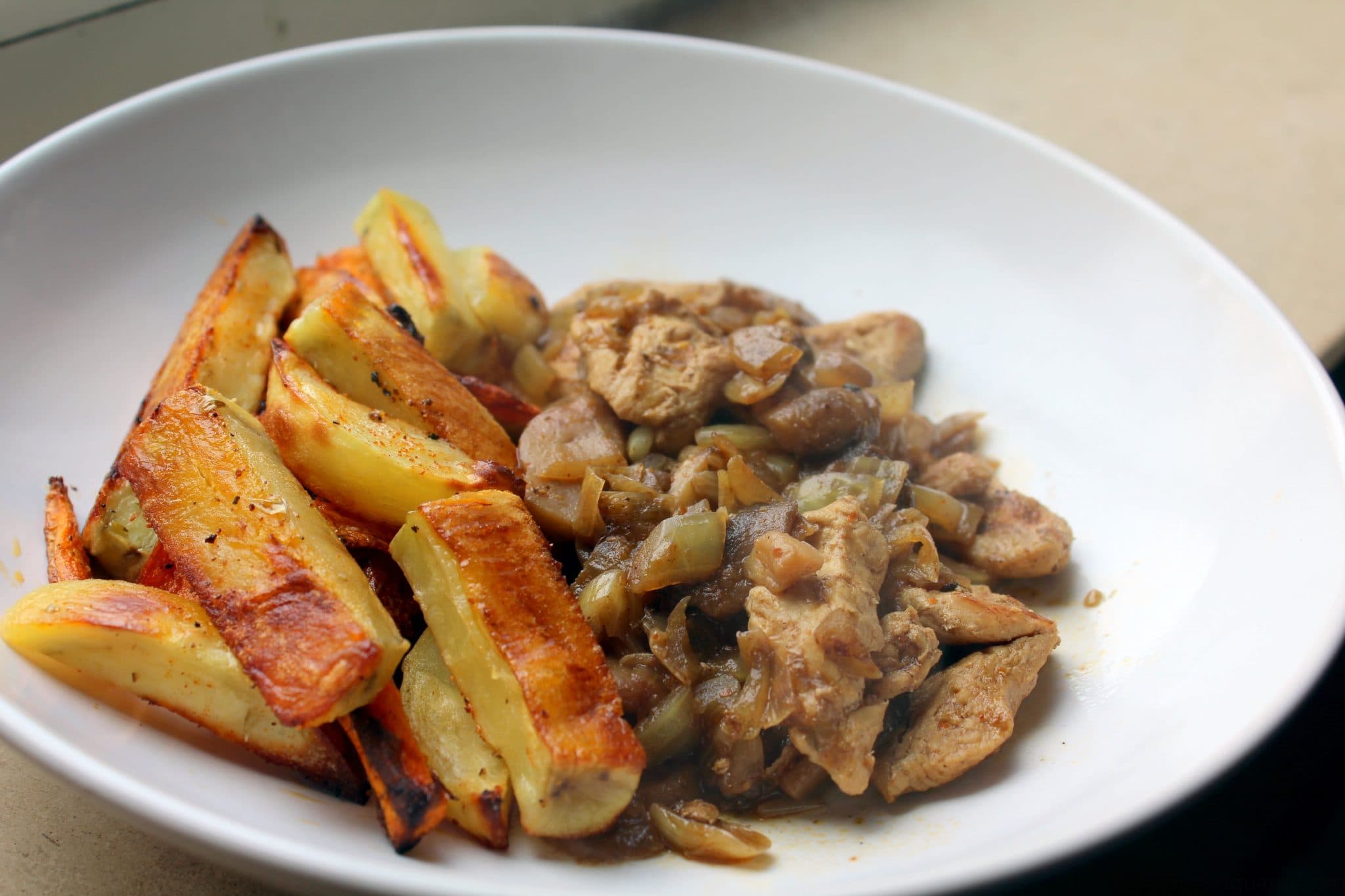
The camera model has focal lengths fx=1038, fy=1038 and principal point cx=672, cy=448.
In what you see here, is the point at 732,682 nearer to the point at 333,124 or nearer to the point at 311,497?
the point at 311,497

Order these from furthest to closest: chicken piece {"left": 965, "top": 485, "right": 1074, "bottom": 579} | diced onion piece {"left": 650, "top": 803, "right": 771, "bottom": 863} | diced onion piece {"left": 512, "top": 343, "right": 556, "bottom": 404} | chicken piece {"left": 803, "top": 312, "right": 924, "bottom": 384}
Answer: chicken piece {"left": 803, "top": 312, "right": 924, "bottom": 384} < diced onion piece {"left": 512, "top": 343, "right": 556, "bottom": 404} < chicken piece {"left": 965, "top": 485, "right": 1074, "bottom": 579} < diced onion piece {"left": 650, "top": 803, "right": 771, "bottom": 863}

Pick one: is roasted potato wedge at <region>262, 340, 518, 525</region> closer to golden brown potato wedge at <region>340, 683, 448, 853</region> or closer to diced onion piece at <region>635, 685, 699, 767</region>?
golden brown potato wedge at <region>340, 683, 448, 853</region>

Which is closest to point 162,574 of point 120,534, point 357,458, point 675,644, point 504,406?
point 120,534

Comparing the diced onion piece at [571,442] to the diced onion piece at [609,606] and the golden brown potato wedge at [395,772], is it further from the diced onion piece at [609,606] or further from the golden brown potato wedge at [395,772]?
the golden brown potato wedge at [395,772]

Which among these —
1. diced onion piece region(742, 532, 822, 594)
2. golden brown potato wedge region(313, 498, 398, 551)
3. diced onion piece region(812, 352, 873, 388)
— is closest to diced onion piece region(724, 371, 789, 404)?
diced onion piece region(812, 352, 873, 388)

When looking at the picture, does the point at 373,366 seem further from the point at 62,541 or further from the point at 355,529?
the point at 62,541

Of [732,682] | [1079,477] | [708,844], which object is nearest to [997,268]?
[1079,477]
